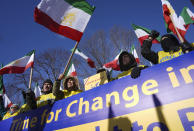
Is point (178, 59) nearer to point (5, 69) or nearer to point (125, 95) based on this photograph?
point (125, 95)

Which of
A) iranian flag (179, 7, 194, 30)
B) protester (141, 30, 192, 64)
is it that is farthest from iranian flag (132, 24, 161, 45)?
protester (141, 30, 192, 64)

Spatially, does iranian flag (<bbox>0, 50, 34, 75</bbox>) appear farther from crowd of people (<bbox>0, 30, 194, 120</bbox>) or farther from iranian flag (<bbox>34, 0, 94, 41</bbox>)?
iranian flag (<bbox>34, 0, 94, 41</bbox>)

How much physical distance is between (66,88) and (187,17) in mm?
4644

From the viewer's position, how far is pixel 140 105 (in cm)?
→ 143

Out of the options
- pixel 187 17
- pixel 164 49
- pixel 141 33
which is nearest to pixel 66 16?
pixel 164 49

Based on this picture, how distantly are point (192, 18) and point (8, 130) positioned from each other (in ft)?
20.3

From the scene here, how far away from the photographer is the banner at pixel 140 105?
1201mm

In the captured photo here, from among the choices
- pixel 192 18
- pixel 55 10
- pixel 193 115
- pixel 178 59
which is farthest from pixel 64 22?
pixel 192 18

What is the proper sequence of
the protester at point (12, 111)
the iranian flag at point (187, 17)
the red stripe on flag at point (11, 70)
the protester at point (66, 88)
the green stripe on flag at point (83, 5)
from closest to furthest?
the protester at point (66, 88), the green stripe on flag at point (83, 5), the red stripe on flag at point (11, 70), the protester at point (12, 111), the iranian flag at point (187, 17)

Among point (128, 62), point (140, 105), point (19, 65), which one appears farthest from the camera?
point (19, 65)

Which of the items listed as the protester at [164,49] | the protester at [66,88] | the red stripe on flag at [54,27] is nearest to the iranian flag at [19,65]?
the protester at [66,88]

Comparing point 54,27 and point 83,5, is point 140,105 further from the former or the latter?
point 83,5

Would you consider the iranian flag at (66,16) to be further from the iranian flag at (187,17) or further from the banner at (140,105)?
the iranian flag at (187,17)

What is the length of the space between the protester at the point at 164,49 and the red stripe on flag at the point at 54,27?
1478 mm
